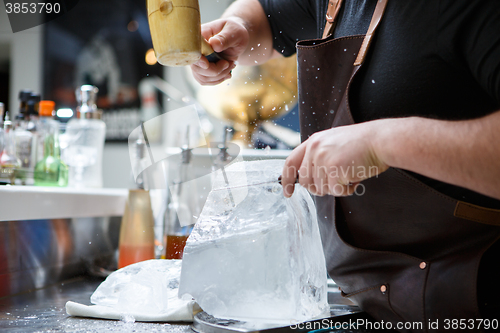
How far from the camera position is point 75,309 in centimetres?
77

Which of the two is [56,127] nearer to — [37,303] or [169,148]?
[37,303]

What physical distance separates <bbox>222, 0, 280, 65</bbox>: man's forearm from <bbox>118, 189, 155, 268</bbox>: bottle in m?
0.52

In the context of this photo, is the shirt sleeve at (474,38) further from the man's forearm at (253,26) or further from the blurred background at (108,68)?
the blurred background at (108,68)

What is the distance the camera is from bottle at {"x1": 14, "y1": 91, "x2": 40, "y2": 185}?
52.9 inches

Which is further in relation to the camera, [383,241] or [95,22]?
[95,22]

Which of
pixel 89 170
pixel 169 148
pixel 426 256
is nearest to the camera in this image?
pixel 426 256

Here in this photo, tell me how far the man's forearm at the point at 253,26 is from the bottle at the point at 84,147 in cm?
73

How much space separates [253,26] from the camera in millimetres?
1087

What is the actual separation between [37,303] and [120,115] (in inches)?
92.0

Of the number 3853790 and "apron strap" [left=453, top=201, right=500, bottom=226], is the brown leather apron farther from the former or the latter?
the number 3853790

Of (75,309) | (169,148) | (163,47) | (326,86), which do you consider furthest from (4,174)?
(169,148)

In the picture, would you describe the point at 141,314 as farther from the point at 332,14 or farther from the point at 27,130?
the point at 27,130

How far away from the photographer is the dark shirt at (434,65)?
0.57 m

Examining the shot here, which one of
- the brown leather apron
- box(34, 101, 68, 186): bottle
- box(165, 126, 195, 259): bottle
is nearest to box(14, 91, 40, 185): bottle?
box(34, 101, 68, 186): bottle
